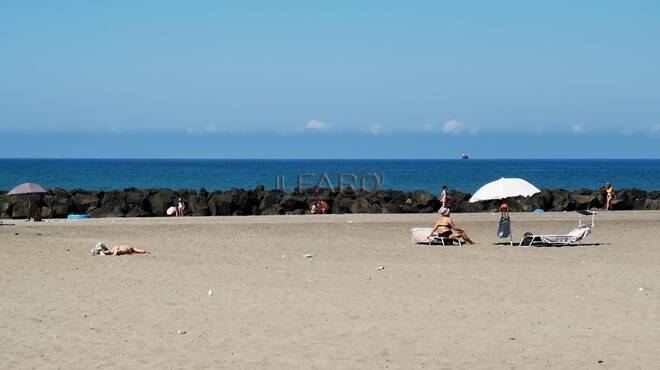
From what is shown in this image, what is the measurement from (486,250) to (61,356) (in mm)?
12935

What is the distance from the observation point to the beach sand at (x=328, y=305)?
10031 mm

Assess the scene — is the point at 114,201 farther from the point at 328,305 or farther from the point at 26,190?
the point at 328,305

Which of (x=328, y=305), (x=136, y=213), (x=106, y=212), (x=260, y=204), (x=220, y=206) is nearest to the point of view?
(x=328, y=305)

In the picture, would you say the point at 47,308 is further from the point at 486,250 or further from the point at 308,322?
the point at 486,250

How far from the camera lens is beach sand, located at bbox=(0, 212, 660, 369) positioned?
10.0 metres

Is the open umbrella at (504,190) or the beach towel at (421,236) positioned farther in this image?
the open umbrella at (504,190)

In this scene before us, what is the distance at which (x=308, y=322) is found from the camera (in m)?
11.9

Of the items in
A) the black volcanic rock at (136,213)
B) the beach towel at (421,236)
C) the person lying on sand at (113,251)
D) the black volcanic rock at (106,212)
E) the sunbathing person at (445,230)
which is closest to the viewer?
the person lying on sand at (113,251)

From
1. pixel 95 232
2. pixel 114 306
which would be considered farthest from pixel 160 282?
pixel 95 232

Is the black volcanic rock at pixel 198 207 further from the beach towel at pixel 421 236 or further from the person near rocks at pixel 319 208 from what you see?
the beach towel at pixel 421 236

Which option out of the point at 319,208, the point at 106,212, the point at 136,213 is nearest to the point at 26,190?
the point at 136,213

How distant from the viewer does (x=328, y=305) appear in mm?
13164

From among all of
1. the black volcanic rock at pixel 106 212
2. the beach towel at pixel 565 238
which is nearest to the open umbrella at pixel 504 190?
the beach towel at pixel 565 238

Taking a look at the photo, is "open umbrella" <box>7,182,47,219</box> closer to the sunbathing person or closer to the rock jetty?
the rock jetty
